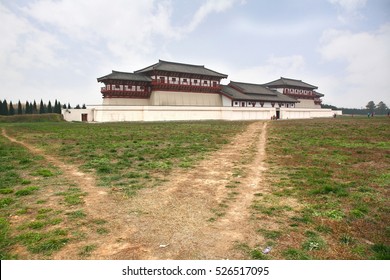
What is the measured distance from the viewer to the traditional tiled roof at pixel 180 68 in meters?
66.2

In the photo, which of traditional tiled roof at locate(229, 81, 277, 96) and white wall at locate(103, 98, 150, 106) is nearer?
white wall at locate(103, 98, 150, 106)

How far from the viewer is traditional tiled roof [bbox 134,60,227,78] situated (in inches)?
2606

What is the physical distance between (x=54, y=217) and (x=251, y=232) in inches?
220

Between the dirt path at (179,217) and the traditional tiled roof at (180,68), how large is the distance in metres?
55.1

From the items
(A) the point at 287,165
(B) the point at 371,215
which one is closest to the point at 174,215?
(B) the point at 371,215

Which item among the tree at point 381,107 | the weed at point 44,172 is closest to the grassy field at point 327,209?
the weed at point 44,172

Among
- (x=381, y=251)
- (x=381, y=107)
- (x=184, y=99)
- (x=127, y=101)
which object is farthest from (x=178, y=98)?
(x=381, y=107)

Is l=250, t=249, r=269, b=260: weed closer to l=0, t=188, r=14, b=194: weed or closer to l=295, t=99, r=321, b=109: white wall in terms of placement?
l=0, t=188, r=14, b=194: weed

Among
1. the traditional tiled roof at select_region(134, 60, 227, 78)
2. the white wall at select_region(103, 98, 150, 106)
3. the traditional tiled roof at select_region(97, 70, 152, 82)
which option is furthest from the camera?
the traditional tiled roof at select_region(134, 60, 227, 78)

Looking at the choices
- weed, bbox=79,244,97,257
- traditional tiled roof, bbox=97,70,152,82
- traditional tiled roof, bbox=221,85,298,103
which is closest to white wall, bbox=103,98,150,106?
traditional tiled roof, bbox=97,70,152,82

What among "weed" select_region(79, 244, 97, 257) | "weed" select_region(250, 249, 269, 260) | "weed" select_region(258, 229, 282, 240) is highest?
"weed" select_region(258, 229, 282, 240)

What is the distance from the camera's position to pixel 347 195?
33.2 ft

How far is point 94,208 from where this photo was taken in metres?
9.09

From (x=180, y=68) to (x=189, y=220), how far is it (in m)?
64.8
